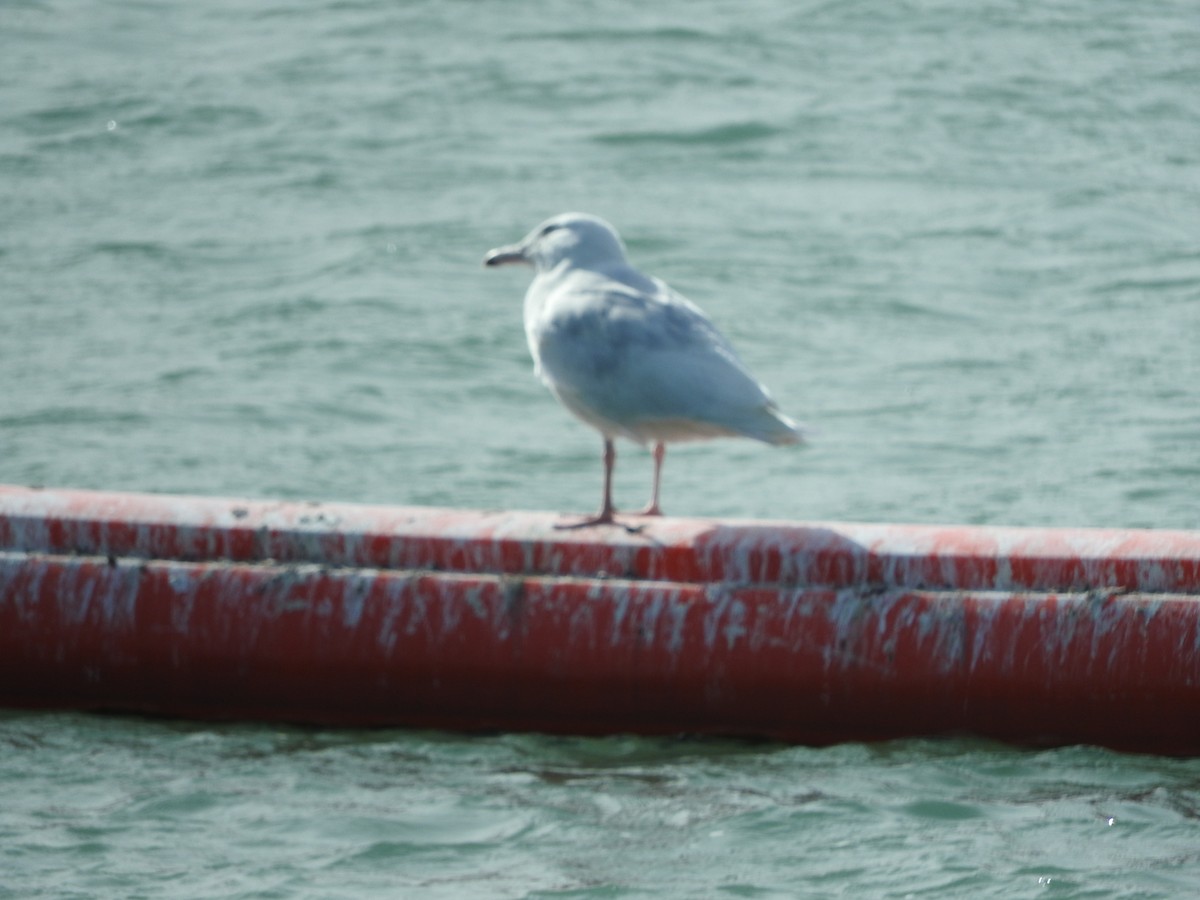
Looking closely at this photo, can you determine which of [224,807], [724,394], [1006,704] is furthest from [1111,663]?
[224,807]

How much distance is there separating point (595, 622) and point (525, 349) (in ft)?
21.1

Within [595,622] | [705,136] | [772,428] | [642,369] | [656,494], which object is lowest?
[595,622]

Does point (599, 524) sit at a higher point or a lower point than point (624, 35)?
lower

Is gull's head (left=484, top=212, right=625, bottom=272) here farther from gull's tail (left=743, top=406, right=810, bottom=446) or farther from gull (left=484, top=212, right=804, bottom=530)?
gull's tail (left=743, top=406, right=810, bottom=446)

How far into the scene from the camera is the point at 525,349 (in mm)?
11539

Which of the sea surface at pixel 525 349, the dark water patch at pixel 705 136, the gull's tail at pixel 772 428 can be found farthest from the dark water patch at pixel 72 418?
the dark water patch at pixel 705 136

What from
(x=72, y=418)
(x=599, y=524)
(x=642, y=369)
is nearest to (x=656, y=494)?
(x=599, y=524)

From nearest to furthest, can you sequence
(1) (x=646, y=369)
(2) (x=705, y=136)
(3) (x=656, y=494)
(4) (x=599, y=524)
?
1. (1) (x=646, y=369)
2. (4) (x=599, y=524)
3. (3) (x=656, y=494)
4. (2) (x=705, y=136)

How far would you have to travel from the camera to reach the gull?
17.3 feet

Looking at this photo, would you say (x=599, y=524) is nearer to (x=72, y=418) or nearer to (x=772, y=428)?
(x=772, y=428)

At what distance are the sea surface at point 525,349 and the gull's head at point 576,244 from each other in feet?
4.97

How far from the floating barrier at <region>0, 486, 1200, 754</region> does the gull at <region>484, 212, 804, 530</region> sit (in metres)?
0.29

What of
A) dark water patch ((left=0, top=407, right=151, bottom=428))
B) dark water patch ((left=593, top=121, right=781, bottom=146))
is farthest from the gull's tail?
dark water patch ((left=593, top=121, right=781, bottom=146))

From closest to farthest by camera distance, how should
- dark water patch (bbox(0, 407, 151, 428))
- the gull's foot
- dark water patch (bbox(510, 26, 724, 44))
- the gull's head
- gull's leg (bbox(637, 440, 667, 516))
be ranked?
1. the gull's foot
2. gull's leg (bbox(637, 440, 667, 516))
3. the gull's head
4. dark water patch (bbox(0, 407, 151, 428))
5. dark water patch (bbox(510, 26, 724, 44))
